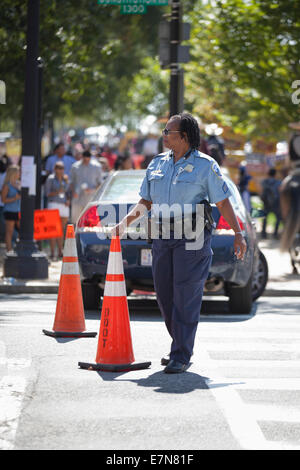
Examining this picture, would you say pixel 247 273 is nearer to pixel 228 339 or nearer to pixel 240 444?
pixel 228 339

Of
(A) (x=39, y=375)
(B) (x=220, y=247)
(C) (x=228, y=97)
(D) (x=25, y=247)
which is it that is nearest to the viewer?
(A) (x=39, y=375)

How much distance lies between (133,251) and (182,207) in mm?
3351

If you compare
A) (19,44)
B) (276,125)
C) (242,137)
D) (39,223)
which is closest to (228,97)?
(242,137)

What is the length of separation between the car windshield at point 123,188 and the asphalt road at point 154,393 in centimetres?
149

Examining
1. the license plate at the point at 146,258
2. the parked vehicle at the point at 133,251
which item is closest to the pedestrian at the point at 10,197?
the parked vehicle at the point at 133,251

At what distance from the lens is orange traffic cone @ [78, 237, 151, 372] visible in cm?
797

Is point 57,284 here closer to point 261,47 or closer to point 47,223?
point 47,223

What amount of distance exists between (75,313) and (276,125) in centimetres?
1893

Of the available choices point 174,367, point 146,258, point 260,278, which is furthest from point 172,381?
point 260,278

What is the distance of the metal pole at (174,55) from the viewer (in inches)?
631

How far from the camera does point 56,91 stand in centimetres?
2906

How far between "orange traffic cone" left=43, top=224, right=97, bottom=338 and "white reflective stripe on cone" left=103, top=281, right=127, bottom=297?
1.48 meters

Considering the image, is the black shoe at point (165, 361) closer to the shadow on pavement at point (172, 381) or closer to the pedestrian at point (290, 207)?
the shadow on pavement at point (172, 381)

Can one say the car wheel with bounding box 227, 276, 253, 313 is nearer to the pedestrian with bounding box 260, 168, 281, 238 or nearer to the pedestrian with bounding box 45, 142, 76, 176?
the pedestrian with bounding box 45, 142, 76, 176
